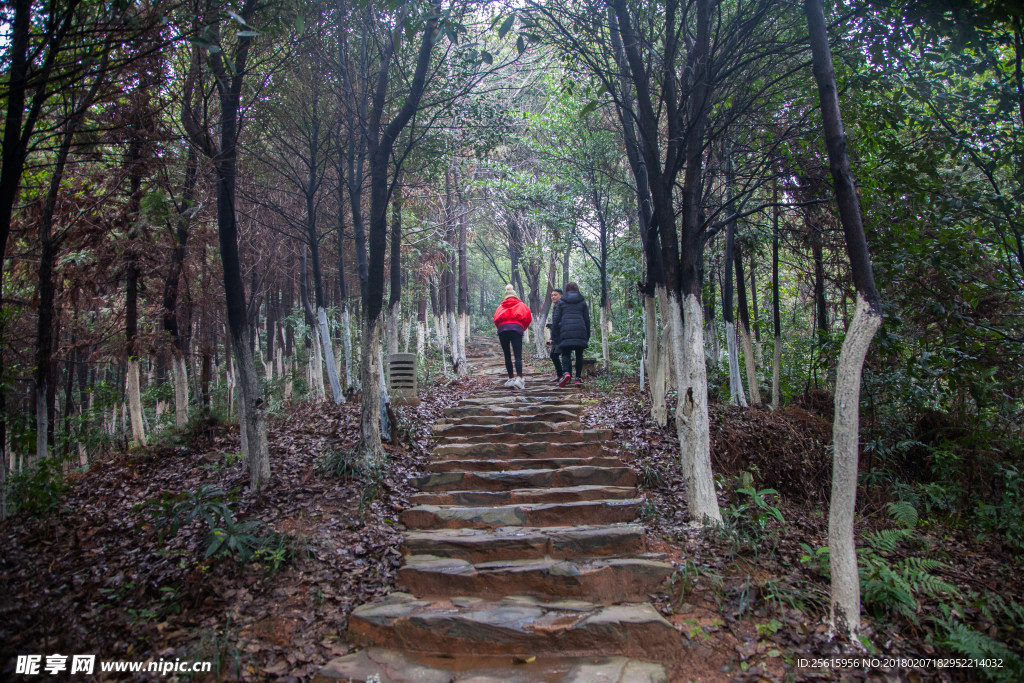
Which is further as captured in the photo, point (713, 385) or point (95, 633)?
point (713, 385)

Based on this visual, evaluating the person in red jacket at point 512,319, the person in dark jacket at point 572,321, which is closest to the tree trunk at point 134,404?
the person in red jacket at point 512,319

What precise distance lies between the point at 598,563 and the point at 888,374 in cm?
555

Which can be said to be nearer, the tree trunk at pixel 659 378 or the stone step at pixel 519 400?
the tree trunk at pixel 659 378

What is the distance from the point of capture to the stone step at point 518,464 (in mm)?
6605

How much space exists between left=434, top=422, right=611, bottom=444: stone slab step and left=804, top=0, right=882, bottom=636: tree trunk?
3.66 meters

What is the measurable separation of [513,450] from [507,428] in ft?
2.37

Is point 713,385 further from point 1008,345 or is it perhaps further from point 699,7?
point 699,7

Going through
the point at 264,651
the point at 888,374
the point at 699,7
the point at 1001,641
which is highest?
the point at 699,7

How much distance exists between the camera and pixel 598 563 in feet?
15.1

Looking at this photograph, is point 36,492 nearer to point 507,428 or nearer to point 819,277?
point 507,428

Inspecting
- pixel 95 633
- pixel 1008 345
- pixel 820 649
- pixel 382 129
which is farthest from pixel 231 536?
pixel 1008 345

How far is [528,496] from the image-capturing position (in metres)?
5.81

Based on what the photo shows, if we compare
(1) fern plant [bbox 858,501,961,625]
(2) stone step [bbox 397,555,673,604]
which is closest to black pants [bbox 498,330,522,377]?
(2) stone step [bbox 397,555,673,604]

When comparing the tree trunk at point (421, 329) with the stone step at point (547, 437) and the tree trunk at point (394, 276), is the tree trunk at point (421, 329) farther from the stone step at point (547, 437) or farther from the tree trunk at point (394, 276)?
the stone step at point (547, 437)
